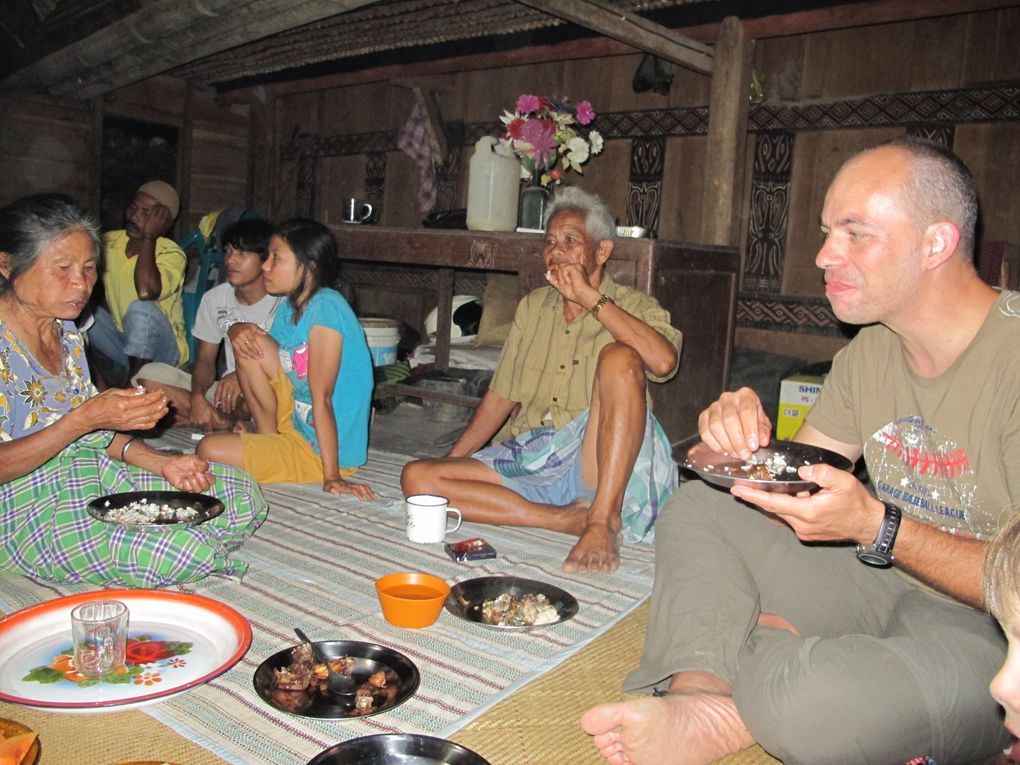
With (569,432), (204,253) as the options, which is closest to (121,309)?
(204,253)

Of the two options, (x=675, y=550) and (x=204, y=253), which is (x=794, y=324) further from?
(x=204, y=253)

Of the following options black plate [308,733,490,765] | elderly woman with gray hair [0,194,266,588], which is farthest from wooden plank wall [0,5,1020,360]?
black plate [308,733,490,765]

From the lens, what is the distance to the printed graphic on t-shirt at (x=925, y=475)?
5.70 ft

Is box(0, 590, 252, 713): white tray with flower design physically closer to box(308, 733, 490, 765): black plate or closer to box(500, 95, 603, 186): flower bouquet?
box(308, 733, 490, 765): black plate

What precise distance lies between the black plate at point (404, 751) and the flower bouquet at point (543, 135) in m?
3.40

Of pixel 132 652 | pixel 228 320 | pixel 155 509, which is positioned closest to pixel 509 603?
pixel 132 652

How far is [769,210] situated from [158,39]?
161 inches

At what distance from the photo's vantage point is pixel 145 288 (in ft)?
17.9

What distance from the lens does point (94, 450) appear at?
8.44ft

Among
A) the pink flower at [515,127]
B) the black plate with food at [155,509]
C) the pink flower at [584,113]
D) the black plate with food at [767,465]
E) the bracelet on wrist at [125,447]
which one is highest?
the pink flower at [584,113]

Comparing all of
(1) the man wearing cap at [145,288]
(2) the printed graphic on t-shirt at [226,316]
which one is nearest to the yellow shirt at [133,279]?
(1) the man wearing cap at [145,288]

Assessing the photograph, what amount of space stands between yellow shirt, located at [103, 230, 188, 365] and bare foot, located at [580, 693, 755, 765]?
15.6 ft

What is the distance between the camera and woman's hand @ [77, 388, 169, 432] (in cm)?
216

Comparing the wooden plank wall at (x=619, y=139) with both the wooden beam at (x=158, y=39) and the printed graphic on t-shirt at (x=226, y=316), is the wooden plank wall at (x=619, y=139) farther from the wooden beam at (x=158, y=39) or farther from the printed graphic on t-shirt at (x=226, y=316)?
the printed graphic on t-shirt at (x=226, y=316)
